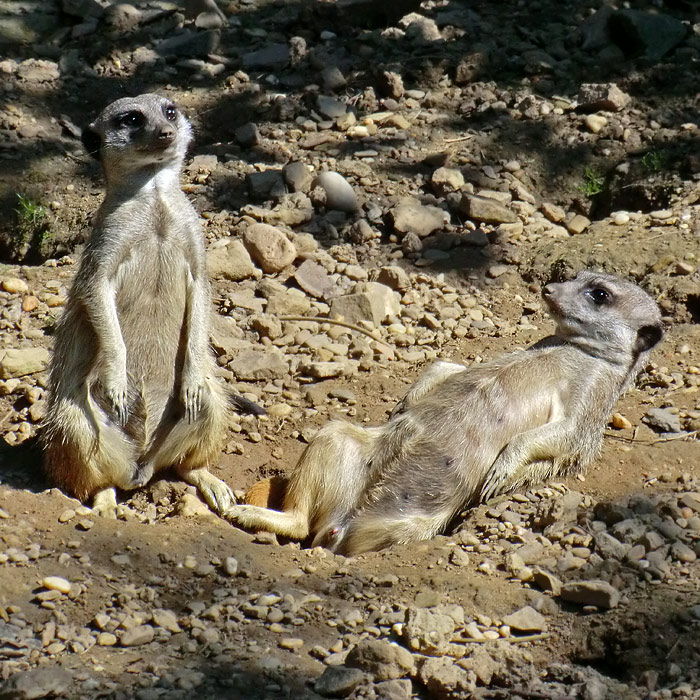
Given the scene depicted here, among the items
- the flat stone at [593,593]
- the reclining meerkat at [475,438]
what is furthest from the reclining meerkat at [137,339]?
the flat stone at [593,593]

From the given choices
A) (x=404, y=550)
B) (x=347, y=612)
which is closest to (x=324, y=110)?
(x=404, y=550)

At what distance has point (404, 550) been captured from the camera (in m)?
4.02

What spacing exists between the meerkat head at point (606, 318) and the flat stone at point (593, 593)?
1.62 metres

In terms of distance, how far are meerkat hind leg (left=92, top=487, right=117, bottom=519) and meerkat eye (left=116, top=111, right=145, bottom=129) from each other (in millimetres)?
1632

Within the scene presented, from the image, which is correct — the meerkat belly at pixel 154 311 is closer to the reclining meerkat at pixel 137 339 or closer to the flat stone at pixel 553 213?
the reclining meerkat at pixel 137 339

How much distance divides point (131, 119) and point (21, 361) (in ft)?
4.96

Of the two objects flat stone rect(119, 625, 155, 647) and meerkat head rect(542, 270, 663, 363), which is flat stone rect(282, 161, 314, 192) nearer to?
meerkat head rect(542, 270, 663, 363)

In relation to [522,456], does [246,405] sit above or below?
below

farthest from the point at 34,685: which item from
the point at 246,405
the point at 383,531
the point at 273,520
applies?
the point at 246,405

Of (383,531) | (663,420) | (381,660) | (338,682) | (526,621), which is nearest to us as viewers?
(338,682)

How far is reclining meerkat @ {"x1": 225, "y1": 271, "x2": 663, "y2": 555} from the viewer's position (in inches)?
173

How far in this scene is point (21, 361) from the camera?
17.4ft

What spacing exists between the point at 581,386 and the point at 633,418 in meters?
0.44

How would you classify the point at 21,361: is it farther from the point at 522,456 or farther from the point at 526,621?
the point at 526,621
